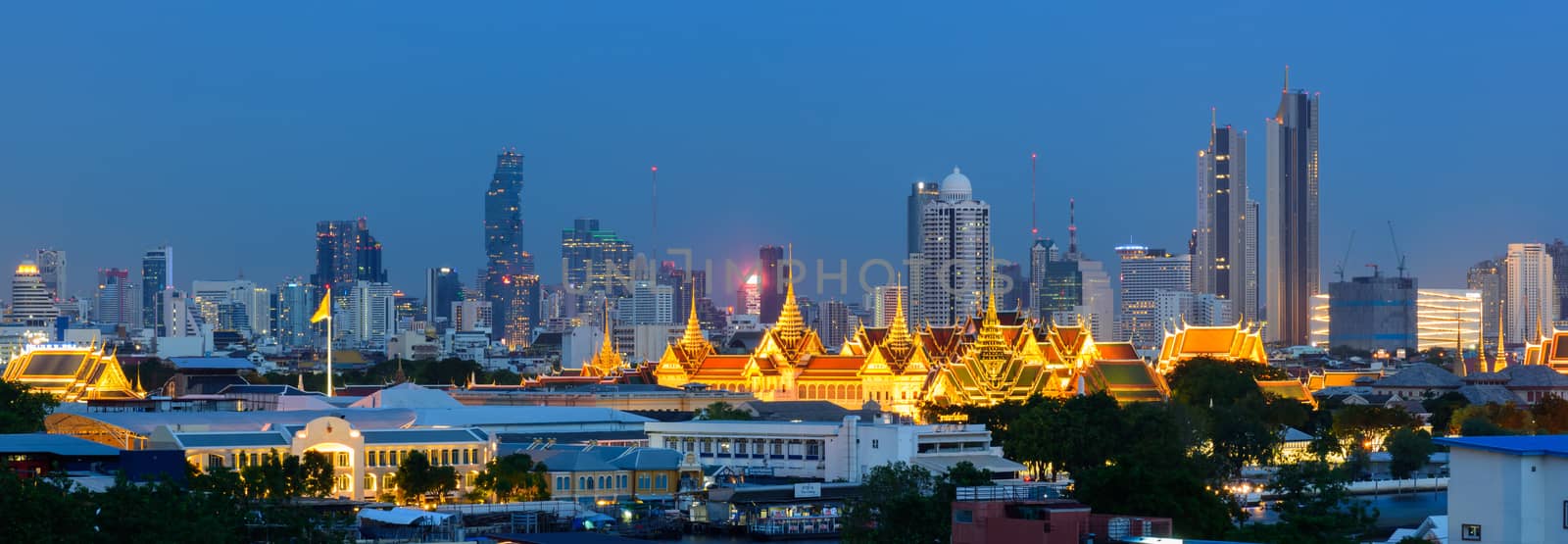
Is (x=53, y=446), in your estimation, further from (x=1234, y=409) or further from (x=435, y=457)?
(x=1234, y=409)

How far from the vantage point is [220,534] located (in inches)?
1870

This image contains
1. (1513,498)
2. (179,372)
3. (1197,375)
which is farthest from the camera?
(179,372)

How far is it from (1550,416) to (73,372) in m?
60.7

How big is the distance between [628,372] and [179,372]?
23.1 metres

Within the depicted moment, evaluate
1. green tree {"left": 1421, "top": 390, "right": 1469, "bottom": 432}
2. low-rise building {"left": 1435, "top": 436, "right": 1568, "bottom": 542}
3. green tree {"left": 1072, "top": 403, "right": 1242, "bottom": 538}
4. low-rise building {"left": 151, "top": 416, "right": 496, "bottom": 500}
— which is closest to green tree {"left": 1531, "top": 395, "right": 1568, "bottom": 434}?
green tree {"left": 1421, "top": 390, "right": 1469, "bottom": 432}

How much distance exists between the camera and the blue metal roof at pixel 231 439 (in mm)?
74812

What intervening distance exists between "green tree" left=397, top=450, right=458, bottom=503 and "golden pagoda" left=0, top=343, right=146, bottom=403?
46755 mm

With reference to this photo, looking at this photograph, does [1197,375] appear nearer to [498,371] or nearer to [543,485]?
[543,485]

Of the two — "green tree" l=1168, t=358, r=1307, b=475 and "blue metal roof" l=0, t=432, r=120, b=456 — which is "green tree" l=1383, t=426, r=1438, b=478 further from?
"blue metal roof" l=0, t=432, r=120, b=456

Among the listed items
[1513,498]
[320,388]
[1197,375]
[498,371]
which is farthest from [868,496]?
[498,371]

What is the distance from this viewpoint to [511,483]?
242 feet

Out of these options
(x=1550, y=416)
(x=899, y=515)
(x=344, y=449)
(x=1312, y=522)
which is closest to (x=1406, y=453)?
(x=1550, y=416)

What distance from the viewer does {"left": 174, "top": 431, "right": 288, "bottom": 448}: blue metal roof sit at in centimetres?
7481

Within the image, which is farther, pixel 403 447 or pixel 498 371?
pixel 498 371
